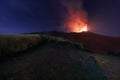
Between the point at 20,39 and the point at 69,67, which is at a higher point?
the point at 20,39

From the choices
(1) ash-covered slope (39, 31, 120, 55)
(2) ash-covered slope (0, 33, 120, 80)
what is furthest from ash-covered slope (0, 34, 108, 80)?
(1) ash-covered slope (39, 31, 120, 55)

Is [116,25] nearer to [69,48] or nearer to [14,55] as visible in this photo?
[69,48]

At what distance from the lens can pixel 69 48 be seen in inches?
942

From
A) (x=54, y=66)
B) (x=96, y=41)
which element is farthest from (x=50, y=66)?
(x=96, y=41)

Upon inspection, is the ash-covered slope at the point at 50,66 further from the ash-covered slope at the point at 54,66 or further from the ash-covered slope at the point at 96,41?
the ash-covered slope at the point at 96,41

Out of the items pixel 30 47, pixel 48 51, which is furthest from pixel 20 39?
pixel 48 51

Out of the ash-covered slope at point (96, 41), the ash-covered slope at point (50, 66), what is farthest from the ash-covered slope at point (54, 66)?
the ash-covered slope at point (96, 41)

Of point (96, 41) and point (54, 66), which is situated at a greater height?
point (96, 41)

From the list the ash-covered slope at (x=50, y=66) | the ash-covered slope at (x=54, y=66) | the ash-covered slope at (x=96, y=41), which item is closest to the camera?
the ash-covered slope at (x=50, y=66)

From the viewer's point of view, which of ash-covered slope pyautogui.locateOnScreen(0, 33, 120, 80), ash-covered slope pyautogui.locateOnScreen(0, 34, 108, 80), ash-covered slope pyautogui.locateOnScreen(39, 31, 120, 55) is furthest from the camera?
ash-covered slope pyautogui.locateOnScreen(39, 31, 120, 55)

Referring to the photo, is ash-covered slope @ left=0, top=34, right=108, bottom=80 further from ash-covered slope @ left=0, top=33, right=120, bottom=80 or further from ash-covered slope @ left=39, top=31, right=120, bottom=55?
ash-covered slope @ left=39, top=31, right=120, bottom=55

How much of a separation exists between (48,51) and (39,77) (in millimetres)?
6121

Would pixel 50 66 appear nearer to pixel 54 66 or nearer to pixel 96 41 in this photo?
pixel 54 66

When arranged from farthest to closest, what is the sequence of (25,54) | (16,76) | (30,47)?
1. (30,47)
2. (25,54)
3. (16,76)
